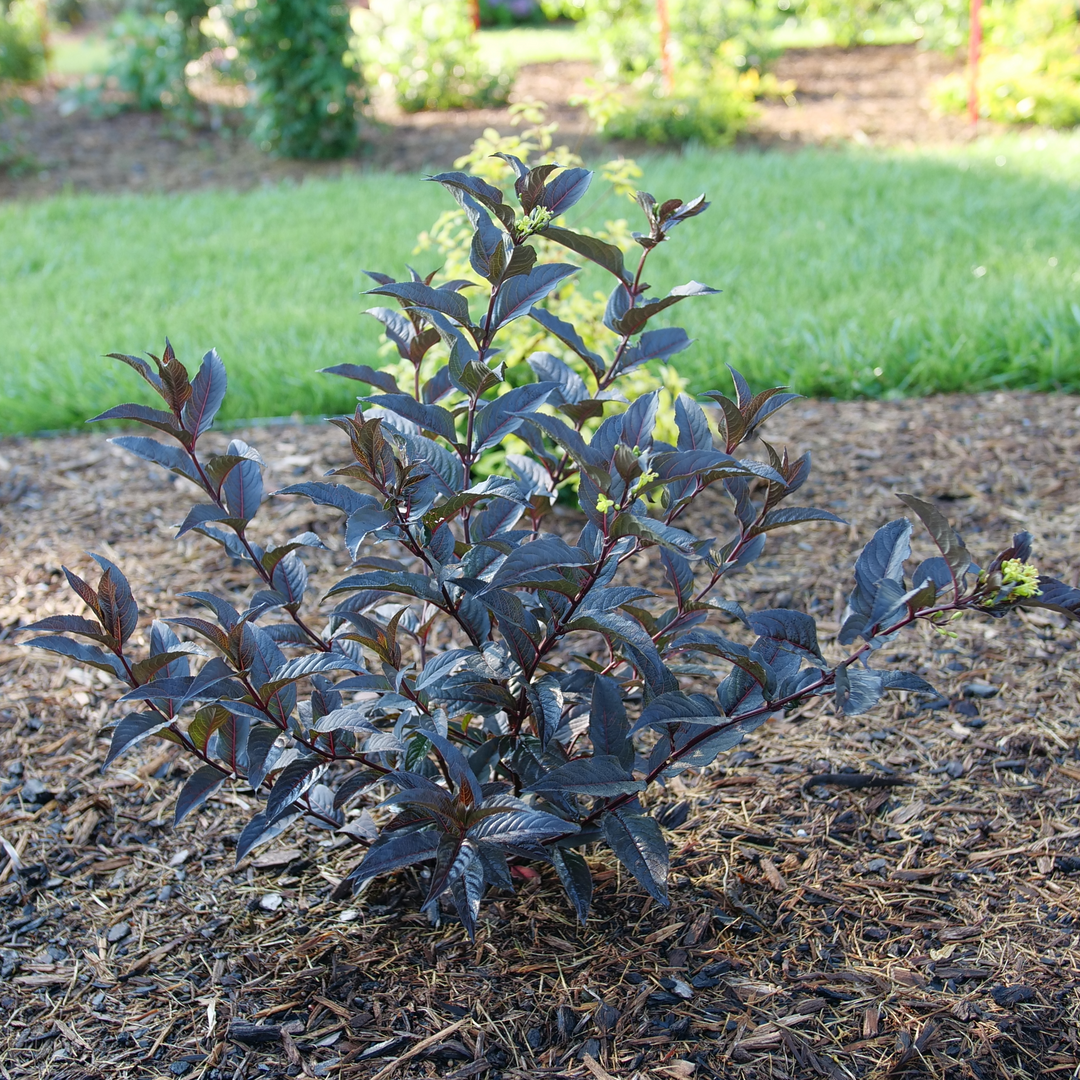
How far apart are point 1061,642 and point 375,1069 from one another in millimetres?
1838

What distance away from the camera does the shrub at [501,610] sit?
1.25 meters

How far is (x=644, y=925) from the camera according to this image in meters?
1.66

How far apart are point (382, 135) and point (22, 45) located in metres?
3.53

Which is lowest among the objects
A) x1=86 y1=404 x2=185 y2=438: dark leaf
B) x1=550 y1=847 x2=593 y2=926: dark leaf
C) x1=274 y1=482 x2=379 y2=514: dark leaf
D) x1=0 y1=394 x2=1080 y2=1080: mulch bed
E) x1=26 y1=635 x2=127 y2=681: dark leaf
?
x1=0 y1=394 x2=1080 y2=1080: mulch bed

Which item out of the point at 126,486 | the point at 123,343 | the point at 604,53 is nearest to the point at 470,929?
the point at 126,486

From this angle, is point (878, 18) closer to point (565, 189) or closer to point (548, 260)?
point (548, 260)

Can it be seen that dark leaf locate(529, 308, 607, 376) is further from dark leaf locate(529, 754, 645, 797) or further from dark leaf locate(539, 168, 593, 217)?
dark leaf locate(529, 754, 645, 797)

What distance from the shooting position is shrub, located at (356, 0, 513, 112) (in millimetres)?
8234

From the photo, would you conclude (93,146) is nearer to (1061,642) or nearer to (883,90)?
(883,90)

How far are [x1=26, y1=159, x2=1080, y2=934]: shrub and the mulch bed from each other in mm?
223

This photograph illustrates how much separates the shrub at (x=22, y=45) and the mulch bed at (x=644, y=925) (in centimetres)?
814

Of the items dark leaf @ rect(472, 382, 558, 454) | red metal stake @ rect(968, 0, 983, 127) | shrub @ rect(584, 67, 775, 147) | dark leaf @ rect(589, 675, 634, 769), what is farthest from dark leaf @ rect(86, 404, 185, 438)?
red metal stake @ rect(968, 0, 983, 127)

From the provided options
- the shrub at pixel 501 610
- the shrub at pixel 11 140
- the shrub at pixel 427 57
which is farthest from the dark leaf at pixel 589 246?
the shrub at pixel 427 57

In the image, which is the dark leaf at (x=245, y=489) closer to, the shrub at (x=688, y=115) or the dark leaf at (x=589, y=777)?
the dark leaf at (x=589, y=777)
